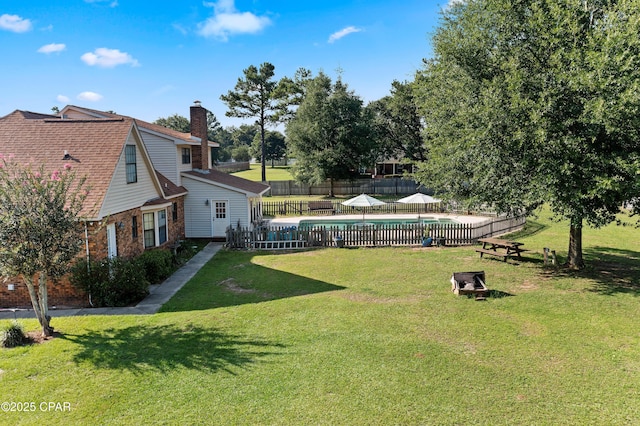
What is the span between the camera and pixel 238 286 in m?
14.0

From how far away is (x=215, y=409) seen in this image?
6574mm

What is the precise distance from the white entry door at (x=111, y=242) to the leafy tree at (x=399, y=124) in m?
39.9

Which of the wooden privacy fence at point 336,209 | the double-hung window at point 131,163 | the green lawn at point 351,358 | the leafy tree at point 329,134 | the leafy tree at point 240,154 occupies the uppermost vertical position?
the leafy tree at point 240,154

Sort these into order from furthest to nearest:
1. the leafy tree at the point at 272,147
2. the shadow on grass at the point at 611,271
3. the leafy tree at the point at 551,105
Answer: the leafy tree at the point at 272,147 < the shadow on grass at the point at 611,271 < the leafy tree at the point at 551,105

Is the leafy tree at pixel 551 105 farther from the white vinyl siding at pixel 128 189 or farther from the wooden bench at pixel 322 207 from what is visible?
the wooden bench at pixel 322 207

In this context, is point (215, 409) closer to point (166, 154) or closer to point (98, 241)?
point (98, 241)

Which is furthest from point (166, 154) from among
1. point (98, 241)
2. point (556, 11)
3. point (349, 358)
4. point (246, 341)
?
point (556, 11)

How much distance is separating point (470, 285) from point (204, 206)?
15.3 metres

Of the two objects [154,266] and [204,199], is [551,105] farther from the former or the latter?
[204,199]

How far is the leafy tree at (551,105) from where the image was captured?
11266 millimetres

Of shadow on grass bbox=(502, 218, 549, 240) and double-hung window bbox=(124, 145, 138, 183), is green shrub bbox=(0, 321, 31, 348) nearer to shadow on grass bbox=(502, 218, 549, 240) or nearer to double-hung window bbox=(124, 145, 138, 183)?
double-hung window bbox=(124, 145, 138, 183)

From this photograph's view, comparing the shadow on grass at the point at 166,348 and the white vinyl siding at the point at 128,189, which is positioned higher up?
the white vinyl siding at the point at 128,189

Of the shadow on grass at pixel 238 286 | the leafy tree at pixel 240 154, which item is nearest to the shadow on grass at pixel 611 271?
the shadow on grass at pixel 238 286

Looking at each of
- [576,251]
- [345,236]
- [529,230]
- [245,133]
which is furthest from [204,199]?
[245,133]
